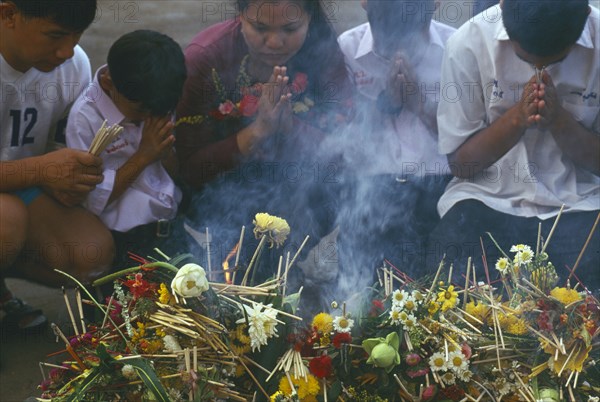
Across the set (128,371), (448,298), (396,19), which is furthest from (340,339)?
(396,19)

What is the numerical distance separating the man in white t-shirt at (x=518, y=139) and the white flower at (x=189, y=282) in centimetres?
147

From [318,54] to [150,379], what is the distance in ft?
7.97

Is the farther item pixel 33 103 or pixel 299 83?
pixel 299 83

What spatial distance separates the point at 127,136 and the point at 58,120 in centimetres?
37

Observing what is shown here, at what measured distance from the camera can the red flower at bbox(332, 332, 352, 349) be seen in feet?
7.95

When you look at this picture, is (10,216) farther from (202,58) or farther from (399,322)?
(399,322)

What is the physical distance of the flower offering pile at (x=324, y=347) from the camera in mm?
2328

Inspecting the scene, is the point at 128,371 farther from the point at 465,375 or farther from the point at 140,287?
the point at 465,375

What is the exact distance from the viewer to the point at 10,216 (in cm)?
353

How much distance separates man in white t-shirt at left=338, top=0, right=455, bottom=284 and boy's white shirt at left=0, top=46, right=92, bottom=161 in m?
1.44

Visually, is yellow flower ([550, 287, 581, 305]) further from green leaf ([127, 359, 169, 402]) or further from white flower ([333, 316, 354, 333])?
green leaf ([127, 359, 169, 402])

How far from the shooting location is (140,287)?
2.46m

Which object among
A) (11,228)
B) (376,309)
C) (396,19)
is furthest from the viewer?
(396,19)

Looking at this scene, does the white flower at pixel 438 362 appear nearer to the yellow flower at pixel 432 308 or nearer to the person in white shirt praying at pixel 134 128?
the yellow flower at pixel 432 308
